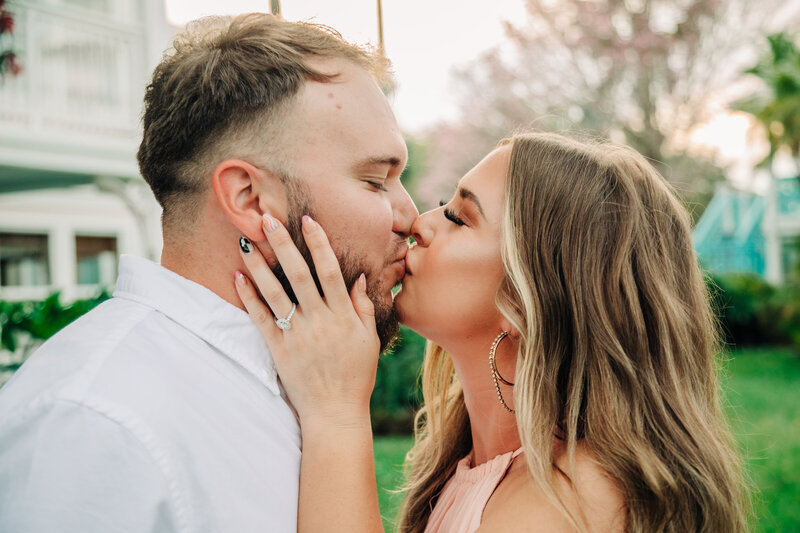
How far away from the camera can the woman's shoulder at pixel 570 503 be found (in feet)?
6.48

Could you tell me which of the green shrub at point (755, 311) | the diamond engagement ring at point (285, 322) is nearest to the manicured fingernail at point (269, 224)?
the diamond engagement ring at point (285, 322)

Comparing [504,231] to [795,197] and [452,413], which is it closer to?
[452,413]

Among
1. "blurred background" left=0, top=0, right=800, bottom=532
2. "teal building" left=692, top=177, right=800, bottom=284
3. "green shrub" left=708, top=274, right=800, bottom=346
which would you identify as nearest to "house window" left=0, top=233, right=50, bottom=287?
"blurred background" left=0, top=0, right=800, bottom=532

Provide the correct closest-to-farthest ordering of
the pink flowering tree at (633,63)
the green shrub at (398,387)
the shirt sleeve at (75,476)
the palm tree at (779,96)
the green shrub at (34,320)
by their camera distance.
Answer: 1. the shirt sleeve at (75,476)
2. the green shrub at (34,320)
3. the green shrub at (398,387)
4. the palm tree at (779,96)
5. the pink flowering tree at (633,63)

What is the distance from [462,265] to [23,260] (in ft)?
32.7

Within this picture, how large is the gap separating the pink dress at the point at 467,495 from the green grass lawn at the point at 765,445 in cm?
100

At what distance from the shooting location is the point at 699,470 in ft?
7.03

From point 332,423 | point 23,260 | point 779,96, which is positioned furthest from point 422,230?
point 779,96

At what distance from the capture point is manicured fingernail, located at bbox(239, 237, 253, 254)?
82.0 inches

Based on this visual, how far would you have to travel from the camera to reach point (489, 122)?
19359 millimetres

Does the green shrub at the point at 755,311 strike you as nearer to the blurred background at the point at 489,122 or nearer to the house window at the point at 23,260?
the blurred background at the point at 489,122

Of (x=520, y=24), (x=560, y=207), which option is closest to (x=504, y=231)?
(x=560, y=207)

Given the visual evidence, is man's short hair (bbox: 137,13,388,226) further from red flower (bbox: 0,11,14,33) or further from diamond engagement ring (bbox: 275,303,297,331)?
red flower (bbox: 0,11,14,33)

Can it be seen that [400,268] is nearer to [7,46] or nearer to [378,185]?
[378,185]
